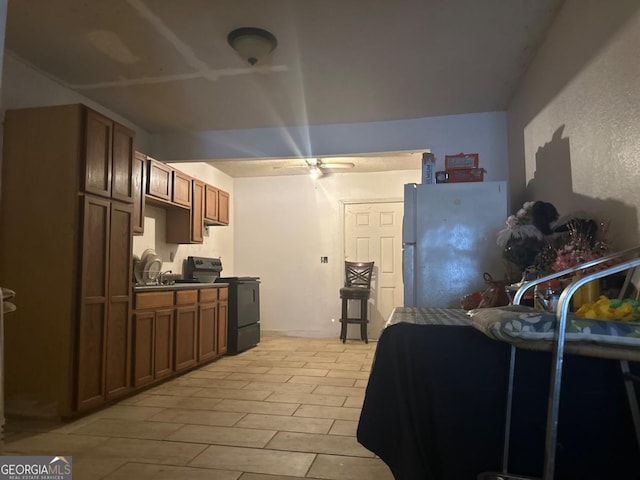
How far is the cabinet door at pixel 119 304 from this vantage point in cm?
303

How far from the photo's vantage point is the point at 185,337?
408cm

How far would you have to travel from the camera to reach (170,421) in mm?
2734

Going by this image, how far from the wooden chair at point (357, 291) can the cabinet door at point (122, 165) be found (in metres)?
3.32

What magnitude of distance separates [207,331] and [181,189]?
152 cm

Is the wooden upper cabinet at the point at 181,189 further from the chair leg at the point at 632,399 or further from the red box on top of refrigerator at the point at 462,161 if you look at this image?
the chair leg at the point at 632,399

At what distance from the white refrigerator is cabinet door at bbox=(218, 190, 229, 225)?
315 centimetres

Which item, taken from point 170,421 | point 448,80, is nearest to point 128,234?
point 170,421

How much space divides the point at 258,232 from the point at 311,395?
375 cm

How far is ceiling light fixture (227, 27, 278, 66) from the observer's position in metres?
2.61

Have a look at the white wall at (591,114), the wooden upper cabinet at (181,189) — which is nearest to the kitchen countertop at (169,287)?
the wooden upper cabinet at (181,189)

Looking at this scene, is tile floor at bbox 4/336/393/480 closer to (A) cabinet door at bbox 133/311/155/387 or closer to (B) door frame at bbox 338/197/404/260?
(A) cabinet door at bbox 133/311/155/387

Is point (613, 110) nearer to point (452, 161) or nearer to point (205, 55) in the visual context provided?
point (452, 161)

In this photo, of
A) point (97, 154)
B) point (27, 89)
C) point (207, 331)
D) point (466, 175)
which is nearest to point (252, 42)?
point (97, 154)

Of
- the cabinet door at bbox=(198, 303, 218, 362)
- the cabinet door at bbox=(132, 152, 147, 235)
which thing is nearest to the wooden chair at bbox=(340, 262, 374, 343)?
the cabinet door at bbox=(198, 303, 218, 362)
